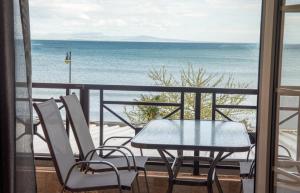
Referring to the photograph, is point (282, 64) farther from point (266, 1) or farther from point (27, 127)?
point (27, 127)

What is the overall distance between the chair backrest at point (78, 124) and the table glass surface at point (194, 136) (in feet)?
1.88

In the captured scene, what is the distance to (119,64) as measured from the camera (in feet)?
78.1

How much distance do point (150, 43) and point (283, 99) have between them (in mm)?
21487

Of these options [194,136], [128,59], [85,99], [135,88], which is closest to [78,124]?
[85,99]

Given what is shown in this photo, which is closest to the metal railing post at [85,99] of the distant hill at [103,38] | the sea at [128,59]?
the sea at [128,59]

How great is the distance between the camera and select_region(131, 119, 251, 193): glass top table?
10.0ft

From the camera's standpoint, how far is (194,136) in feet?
11.2

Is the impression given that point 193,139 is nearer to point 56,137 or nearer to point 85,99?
point 56,137

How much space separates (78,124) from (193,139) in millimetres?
1129

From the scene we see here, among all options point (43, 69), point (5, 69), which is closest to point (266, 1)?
point (5, 69)

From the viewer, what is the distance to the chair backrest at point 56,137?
3.10 meters

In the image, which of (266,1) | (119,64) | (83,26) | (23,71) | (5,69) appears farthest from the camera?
(119,64)

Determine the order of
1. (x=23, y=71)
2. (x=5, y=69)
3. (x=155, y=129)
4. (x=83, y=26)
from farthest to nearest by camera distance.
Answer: (x=83, y=26) < (x=155, y=129) < (x=23, y=71) < (x=5, y=69)

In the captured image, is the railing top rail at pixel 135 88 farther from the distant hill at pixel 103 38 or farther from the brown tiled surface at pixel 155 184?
the distant hill at pixel 103 38
